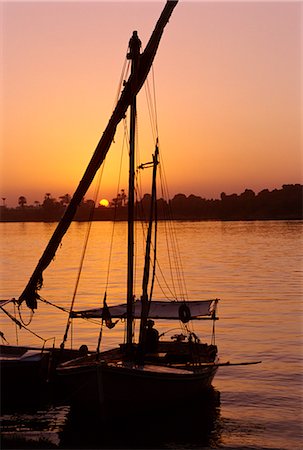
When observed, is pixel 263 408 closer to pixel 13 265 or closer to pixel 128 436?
pixel 128 436

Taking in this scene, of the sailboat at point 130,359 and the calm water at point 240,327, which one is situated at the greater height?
the sailboat at point 130,359

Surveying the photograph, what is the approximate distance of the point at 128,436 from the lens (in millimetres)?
26312

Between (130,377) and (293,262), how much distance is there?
93.0 metres

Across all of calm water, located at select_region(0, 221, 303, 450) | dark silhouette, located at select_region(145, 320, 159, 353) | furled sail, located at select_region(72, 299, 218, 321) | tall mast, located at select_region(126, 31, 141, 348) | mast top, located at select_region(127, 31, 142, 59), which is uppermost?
mast top, located at select_region(127, 31, 142, 59)

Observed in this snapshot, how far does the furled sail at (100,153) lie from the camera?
86.3 ft

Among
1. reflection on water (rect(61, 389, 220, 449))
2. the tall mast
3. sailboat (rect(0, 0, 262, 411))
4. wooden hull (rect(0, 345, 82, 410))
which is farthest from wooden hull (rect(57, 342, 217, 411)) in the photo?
the tall mast

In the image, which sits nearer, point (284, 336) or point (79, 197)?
point (79, 197)

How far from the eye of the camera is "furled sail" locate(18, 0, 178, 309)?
26.3 metres

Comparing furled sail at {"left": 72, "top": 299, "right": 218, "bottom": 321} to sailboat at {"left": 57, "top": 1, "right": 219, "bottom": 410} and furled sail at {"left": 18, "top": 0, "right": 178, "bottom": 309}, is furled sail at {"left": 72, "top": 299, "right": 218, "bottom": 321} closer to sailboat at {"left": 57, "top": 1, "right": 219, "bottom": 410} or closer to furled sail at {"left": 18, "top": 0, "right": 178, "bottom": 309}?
sailboat at {"left": 57, "top": 1, "right": 219, "bottom": 410}

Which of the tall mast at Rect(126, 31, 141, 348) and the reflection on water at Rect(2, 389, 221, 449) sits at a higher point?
the tall mast at Rect(126, 31, 141, 348)

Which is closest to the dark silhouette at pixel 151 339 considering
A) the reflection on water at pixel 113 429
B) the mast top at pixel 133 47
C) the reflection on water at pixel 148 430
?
the reflection on water at pixel 113 429

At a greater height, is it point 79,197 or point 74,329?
point 79,197

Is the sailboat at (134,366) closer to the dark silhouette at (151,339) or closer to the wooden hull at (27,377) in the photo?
the dark silhouette at (151,339)

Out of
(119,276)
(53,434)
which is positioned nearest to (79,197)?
(53,434)
